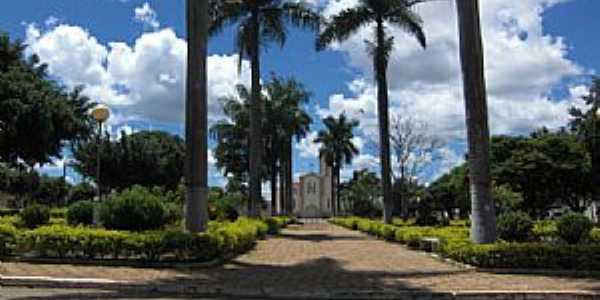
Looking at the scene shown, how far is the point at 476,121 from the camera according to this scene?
17984 millimetres

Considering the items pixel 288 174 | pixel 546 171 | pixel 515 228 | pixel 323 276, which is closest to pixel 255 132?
pixel 515 228

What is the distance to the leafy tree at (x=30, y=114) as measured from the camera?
37.8 meters

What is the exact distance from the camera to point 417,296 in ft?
41.3

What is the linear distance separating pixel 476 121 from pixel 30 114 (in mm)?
27376

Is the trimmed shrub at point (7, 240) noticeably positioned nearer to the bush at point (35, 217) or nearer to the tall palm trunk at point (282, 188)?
the bush at point (35, 217)

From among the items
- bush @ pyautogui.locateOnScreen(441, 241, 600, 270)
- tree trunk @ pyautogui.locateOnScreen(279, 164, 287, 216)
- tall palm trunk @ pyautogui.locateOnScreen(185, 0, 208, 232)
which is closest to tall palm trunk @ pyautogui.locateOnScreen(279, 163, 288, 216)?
tree trunk @ pyautogui.locateOnScreen(279, 164, 287, 216)

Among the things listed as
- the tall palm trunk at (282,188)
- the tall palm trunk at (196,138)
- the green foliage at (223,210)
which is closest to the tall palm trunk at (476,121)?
the tall palm trunk at (196,138)

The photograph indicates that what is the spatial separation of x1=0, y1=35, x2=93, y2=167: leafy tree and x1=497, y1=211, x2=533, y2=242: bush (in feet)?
87.0

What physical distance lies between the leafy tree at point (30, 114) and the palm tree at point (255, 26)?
11571mm

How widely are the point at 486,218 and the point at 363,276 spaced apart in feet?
12.5

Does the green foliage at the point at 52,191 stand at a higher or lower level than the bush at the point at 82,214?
higher

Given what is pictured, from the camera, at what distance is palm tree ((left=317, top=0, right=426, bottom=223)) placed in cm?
3247

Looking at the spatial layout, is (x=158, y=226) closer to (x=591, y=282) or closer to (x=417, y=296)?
(x=417, y=296)

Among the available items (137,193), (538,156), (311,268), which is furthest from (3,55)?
(538,156)
